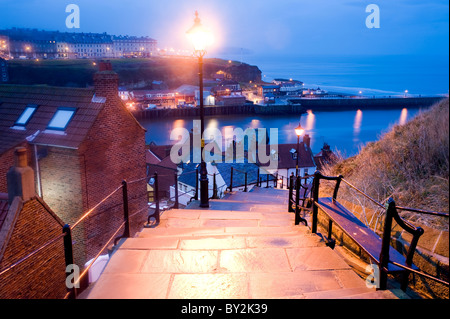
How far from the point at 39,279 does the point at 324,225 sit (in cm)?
629

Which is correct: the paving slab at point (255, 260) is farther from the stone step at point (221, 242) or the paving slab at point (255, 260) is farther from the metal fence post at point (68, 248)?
the metal fence post at point (68, 248)

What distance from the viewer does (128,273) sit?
3414 millimetres

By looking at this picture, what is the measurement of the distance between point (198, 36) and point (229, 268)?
5617 mm

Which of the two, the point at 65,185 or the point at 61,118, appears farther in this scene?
the point at 61,118

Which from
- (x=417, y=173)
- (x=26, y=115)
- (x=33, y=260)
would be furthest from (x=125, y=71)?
(x=417, y=173)

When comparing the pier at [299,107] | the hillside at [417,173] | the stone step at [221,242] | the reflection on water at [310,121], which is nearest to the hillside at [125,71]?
the pier at [299,107]

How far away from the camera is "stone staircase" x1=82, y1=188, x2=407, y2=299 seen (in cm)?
303

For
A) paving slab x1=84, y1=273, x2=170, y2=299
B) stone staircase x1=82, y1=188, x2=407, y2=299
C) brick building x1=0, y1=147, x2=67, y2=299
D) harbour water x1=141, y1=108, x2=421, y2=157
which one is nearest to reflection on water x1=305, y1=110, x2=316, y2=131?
harbour water x1=141, y1=108, x2=421, y2=157

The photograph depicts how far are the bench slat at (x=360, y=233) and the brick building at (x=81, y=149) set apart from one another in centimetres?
934

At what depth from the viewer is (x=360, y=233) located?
3586 millimetres

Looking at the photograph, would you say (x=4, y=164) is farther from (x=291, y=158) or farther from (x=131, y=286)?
(x=291, y=158)

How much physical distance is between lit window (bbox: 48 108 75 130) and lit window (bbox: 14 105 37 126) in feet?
4.00
